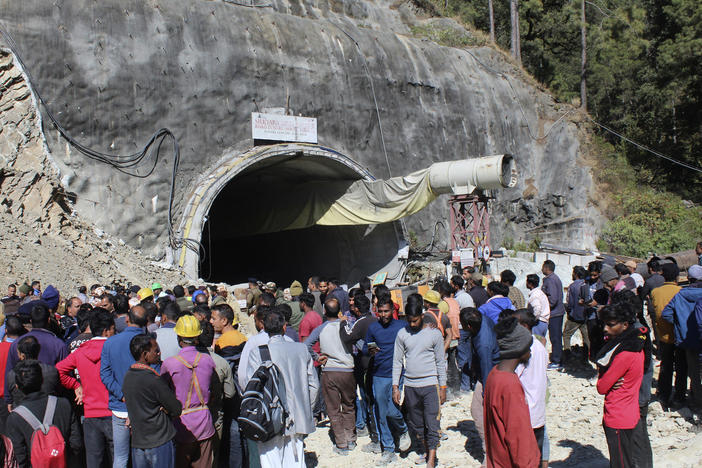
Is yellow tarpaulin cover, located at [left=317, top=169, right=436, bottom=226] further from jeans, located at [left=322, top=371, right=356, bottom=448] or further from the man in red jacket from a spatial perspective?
the man in red jacket

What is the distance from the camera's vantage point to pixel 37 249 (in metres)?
13.0

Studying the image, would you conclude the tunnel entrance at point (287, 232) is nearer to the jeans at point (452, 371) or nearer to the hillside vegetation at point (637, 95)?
the hillside vegetation at point (637, 95)

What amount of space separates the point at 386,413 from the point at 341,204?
1275cm

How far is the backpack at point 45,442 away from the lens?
4.81m

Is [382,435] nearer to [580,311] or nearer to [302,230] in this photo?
[580,311]

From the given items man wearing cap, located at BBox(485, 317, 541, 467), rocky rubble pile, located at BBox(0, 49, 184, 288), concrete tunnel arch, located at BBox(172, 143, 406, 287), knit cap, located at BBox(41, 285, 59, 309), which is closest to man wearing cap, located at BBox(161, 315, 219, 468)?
man wearing cap, located at BBox(485, 317, 541, 467)

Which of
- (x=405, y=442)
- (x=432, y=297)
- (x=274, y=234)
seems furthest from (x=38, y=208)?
(x=274, y=234)

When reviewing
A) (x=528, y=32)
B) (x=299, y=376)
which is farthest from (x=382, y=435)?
(x=528, y=32)

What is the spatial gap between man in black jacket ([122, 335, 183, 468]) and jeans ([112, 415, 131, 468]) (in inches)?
20.4

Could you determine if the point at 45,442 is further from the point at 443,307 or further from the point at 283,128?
the point at 283,128

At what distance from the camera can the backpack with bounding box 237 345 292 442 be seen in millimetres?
4918

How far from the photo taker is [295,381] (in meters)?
5.38

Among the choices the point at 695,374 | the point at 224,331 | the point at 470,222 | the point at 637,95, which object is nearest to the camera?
the point at 224,331

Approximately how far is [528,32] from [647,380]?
30.6 m
